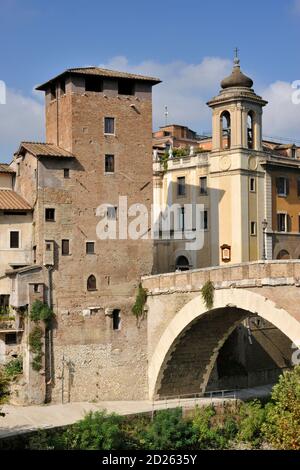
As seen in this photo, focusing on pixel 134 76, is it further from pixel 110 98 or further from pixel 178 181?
pixel 178 181

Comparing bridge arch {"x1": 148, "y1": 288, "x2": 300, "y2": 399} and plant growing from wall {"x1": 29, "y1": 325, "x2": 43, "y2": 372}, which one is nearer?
bridge arch {"x1": 148, "y1": 288, "x2": 300, "y2": 399}

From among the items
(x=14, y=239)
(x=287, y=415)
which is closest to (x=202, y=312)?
(x=14, y=239)

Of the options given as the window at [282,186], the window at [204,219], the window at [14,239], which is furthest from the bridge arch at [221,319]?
the window at [282,186]

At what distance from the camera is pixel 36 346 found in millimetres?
39156

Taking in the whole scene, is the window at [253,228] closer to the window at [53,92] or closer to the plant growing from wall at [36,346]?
the window at [53,92]

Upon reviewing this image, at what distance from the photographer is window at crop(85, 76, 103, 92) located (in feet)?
135

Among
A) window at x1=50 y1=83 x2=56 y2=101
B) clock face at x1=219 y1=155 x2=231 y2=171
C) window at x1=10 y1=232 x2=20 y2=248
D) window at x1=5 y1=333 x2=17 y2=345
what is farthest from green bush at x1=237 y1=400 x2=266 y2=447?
window at x1=50 y1=83 x2=56 y2=101

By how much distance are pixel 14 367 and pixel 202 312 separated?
9.14m

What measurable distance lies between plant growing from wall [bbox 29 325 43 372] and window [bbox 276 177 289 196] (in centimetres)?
1993

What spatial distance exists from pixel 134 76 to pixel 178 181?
523 inches

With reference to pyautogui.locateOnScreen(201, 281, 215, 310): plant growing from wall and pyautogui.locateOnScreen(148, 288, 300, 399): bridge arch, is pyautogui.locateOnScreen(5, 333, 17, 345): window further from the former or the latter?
pyautogui.locateOnScreen(201, 281, 215, 310): plant growing from wall

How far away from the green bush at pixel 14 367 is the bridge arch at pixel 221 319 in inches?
243

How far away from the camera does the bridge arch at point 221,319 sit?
1310 inches
